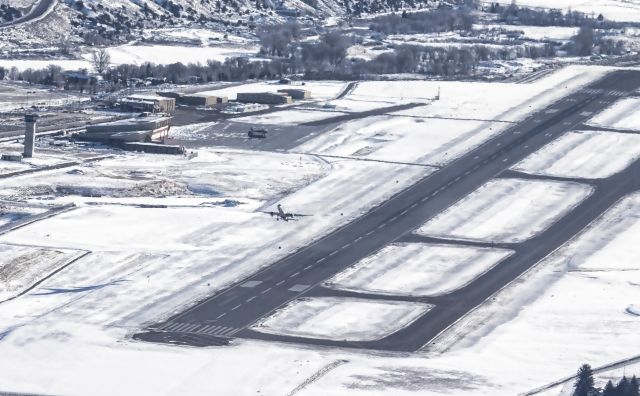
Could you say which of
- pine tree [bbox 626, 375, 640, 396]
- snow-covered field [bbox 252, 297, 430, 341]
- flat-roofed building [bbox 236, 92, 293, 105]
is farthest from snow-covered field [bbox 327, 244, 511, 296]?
flat-roofed building [bbox 236, 92, 293, 105]

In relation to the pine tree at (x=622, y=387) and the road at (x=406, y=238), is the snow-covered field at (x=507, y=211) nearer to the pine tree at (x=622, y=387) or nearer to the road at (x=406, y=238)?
the road at (x=406, y=238)

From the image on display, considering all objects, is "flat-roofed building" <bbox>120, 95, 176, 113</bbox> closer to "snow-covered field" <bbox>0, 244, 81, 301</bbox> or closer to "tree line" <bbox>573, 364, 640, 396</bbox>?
"snow-covered field" <bbox>0, 244, 81, 301</bbox>

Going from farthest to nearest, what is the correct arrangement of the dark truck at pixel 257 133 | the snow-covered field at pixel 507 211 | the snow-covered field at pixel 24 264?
the dark truck at pixel 257 133 < the snow-covered field at pixel 507 211 < the snow-covered field at pixel 24 264

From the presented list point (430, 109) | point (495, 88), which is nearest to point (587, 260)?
point (430, 109)

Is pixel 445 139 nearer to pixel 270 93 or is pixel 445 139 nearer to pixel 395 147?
pixel 395 147

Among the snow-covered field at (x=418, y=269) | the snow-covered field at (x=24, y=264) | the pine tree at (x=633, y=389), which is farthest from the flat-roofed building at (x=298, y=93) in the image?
the pine tree at (x=633, y=389)

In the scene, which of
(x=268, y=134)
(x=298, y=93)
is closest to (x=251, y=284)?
(x=268, y=134)
